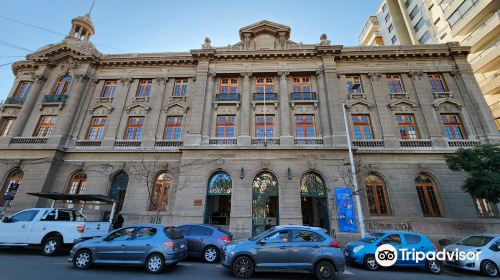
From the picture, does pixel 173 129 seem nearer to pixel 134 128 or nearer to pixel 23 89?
pixel 134 128

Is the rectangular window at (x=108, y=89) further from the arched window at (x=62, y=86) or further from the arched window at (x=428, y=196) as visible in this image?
the arched window at (x=428, y=196)

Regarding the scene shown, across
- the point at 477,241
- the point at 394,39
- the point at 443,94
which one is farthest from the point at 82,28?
→ the point at 394,39

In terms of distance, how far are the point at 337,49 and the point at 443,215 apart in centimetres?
1582

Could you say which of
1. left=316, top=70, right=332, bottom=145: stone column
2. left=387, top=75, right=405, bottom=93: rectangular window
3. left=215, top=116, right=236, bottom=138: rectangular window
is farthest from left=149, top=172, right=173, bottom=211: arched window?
left=387, top=75, right=405, bottom=93: rectangular window

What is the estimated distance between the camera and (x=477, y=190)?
501 inches

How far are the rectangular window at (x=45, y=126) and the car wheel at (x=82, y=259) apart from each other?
16661mm

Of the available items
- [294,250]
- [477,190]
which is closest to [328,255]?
[294,250]

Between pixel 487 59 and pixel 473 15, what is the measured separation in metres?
5.75

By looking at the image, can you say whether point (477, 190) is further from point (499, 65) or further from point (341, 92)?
point (499, 65)

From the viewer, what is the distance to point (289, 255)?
25.0 feet

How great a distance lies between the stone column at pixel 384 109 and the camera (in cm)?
1759

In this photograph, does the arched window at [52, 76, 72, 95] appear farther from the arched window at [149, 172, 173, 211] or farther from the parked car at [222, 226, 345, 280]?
the parked car at [222, 226, 345, 280]

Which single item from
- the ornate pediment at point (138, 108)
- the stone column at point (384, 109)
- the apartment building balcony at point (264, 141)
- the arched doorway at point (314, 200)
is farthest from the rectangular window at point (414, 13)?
the ornate pediment at point (138, 108)

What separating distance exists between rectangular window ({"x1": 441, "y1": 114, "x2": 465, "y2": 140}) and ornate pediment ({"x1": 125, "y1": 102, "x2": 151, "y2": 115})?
26473 millimetres
